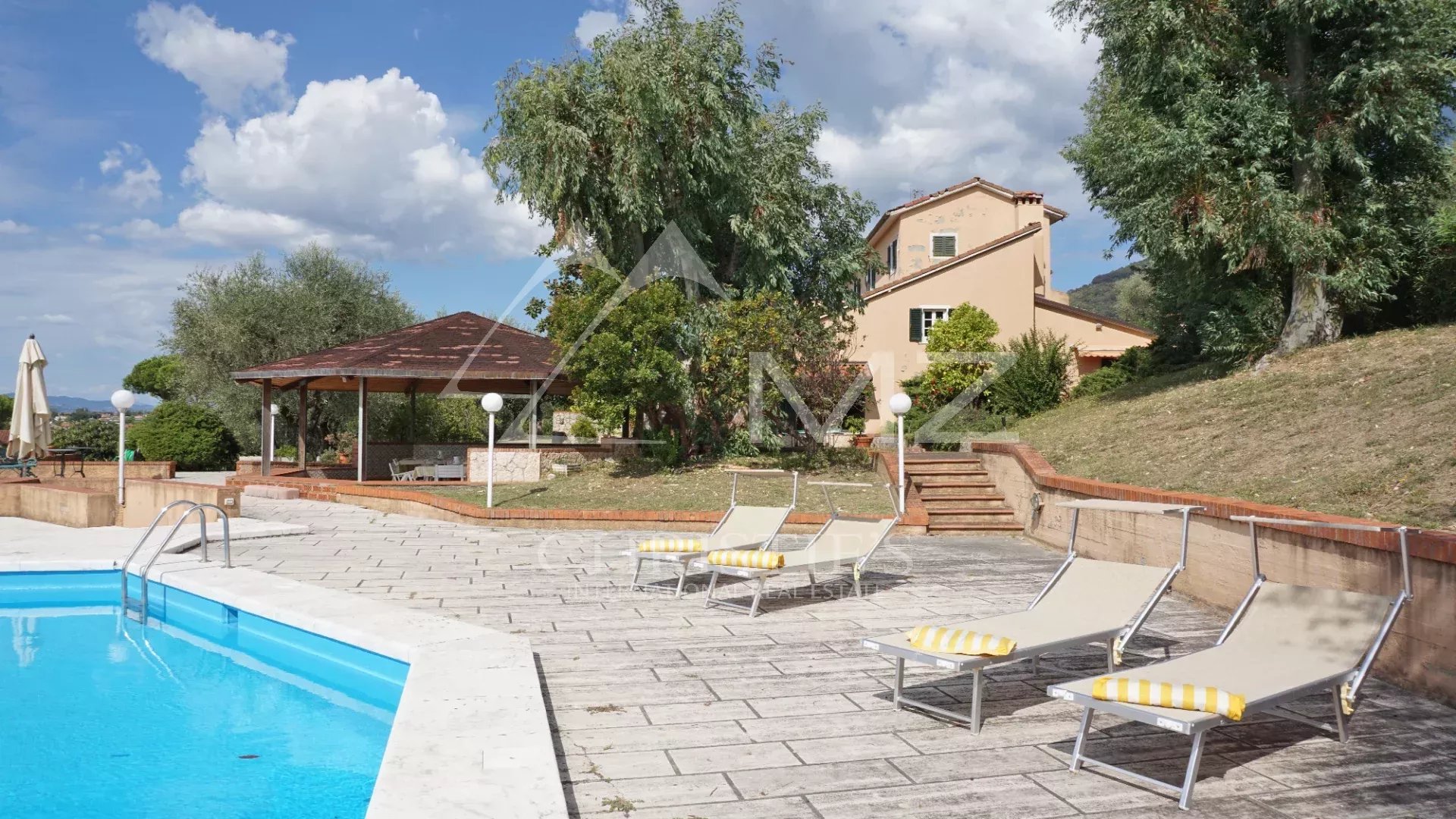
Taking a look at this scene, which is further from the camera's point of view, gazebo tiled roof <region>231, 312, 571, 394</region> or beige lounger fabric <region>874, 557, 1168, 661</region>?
gazebo tiled roof <region>231, 312, 571, 394</region>

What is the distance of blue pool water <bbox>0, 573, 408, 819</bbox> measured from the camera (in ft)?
15.5

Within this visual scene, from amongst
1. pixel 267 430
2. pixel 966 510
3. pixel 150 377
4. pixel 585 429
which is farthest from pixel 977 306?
pixel 150 377

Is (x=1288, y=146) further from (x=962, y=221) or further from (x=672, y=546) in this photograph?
(x=962, y=221)

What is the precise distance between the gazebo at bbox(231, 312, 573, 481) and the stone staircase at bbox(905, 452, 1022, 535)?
7.23 metres

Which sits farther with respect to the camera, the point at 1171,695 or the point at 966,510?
the point at 966,510

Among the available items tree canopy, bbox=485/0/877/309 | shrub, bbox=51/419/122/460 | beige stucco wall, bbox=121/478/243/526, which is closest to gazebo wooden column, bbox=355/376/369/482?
tree canopy, bbox=485/0/877/309

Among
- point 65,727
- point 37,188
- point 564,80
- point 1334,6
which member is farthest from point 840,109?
point 37,188

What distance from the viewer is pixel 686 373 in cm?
1720

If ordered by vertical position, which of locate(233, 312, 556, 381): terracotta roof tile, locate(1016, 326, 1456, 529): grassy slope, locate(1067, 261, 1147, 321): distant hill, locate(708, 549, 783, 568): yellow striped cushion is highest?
locate(1067, 261, 1147, 321): distant hill

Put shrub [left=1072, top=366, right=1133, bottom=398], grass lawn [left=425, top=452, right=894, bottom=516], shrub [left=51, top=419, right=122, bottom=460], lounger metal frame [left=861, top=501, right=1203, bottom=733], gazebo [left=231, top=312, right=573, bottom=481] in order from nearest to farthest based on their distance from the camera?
lounger metal frame [left=861, top=501, right=1203, bottom=733]
grass lawn [left=425, top=452, right=894, bottom=516]
gazebo [left=231, top=312, right=573, bottom=481]
shrub [left=1072, top=366, right=1133, bottom=398]
shrub [left=51, top=419, right=122, bottom=460]

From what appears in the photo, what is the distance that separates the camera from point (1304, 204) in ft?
50.0

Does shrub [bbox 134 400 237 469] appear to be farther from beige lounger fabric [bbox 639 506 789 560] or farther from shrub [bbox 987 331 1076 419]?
beige lounger fabric [bbox 639 506 789 560]

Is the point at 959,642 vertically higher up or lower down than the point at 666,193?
lower down

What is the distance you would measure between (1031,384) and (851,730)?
1904 cm
